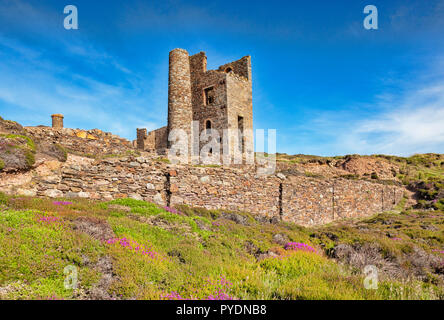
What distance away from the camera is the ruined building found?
2339 centimetres

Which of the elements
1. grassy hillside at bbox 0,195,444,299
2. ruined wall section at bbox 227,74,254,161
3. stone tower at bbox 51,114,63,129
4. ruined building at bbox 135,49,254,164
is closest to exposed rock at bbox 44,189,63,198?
grassy hillside at bbox 0,195,444,299

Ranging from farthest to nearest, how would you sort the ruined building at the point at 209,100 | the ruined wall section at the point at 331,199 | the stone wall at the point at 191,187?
the ruined building at the point at 209,100 < the ruined wall section at the point at 331,199 < the stone wall at the point at 191,187

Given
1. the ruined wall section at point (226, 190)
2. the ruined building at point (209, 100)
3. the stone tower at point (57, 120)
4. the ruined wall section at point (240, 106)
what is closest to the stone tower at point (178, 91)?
the ruined building at point (209, 100)

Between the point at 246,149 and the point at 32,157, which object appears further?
the point at 246,149

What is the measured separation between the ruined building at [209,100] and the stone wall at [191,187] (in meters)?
8.55

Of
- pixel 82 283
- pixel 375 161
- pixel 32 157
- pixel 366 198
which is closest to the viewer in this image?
pixel 82 283

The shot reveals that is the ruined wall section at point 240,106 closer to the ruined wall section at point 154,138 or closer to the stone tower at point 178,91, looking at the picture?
the stone tower at point 178,91

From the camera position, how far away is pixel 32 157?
28.5ft

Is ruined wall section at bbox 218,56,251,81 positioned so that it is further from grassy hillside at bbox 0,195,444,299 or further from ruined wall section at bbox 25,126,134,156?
grassy hillside at bbox 0,195,444,299

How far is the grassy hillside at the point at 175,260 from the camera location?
434 centimetres

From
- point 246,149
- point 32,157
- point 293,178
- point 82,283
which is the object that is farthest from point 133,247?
point 246,149

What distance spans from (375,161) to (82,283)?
39.4 metres

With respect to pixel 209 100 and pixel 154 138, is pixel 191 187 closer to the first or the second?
pixel 209 100
